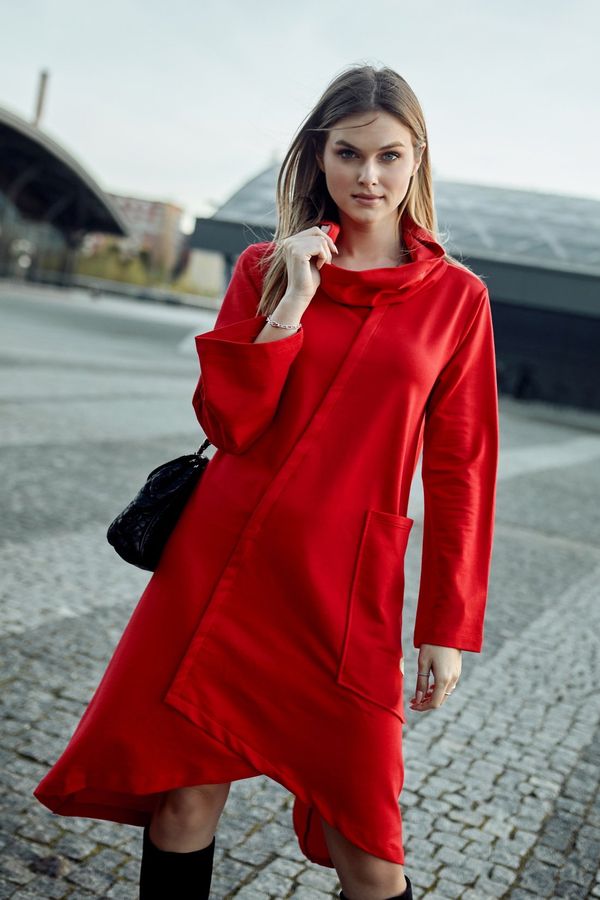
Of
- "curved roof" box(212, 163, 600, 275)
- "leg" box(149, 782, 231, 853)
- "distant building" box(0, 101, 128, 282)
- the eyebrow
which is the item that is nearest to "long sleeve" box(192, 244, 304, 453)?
the eyebrow

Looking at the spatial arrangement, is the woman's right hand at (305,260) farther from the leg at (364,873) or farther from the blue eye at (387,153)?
the leg at (364,873)

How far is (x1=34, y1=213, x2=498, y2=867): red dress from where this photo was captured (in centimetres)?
172

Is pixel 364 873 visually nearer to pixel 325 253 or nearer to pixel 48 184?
pixel 325 253

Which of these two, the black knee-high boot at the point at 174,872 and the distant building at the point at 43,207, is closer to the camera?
the black knee-high boot at the point at 174,872

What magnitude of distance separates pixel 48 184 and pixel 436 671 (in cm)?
4240

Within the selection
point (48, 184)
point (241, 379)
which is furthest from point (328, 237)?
point (48, 184)

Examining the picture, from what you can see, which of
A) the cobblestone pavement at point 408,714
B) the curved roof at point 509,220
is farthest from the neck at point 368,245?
the curved roof at point 509,220

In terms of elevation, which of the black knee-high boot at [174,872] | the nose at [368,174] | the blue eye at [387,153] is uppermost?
the blue eye at [387,153]

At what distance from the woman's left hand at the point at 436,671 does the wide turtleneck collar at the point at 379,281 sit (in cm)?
62

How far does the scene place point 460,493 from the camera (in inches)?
72.2

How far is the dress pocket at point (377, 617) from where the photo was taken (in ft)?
5.63

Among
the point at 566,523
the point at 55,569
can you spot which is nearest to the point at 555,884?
the point at 55,569

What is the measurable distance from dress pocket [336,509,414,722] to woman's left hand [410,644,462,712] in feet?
0.27

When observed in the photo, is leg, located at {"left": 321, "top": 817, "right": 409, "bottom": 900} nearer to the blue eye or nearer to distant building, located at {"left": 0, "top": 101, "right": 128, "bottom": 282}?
the blue eye
